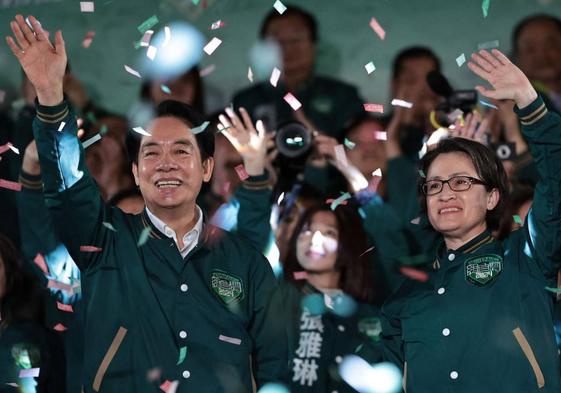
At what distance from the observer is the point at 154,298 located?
10.0 ft

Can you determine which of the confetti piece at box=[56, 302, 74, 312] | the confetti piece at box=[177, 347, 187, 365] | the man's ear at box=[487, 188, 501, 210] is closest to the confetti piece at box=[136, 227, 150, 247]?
the confetti piece at box=[177, 347, 187, 365]

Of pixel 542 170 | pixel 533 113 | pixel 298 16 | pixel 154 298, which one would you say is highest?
pixel 298 16

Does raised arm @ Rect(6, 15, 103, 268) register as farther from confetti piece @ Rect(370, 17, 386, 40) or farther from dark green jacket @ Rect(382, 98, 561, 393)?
confetti piece @ Rect(370, 17, 386, 40)

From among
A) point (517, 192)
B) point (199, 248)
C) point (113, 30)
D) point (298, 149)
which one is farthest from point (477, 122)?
point (113, 30)

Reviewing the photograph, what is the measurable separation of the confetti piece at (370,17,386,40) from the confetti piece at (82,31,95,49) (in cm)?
140

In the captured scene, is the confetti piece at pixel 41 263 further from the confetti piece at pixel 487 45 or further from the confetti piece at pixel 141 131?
the confetti piece at pixel 487 45

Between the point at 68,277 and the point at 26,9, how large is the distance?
2.24 metres

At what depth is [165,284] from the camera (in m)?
3.08

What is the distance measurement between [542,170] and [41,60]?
4.63 ft

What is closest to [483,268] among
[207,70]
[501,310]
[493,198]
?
[501,310]

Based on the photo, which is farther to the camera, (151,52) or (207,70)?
(207,70)

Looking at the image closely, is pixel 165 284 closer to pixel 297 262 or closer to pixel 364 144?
pixel 297 262

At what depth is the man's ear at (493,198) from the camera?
3229 millimetres

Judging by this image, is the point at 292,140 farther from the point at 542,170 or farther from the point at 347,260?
the point at 542,170
